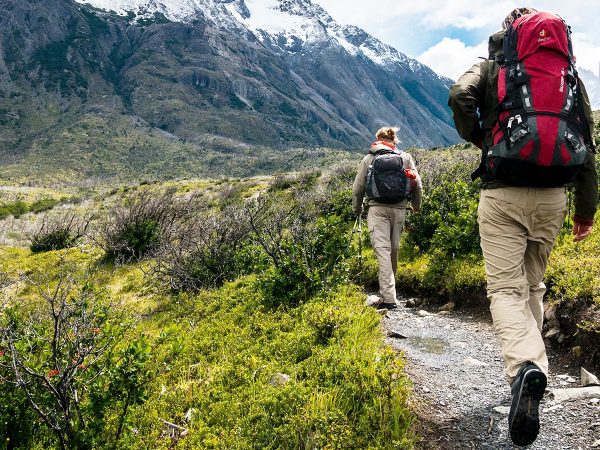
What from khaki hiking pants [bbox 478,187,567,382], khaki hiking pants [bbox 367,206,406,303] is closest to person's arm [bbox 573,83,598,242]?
khaki hiking pants [bbox 478,187,567,382]

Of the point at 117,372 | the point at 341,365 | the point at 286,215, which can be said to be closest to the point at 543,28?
the point at 341,365

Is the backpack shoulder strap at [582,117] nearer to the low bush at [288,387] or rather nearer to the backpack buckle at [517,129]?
the backpack buckle at [517,129]

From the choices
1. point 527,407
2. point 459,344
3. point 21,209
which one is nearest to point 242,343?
point 459,344

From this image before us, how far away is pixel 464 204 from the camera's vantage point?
7719 mm

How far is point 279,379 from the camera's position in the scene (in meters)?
3.71

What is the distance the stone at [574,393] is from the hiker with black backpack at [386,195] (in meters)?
2.86

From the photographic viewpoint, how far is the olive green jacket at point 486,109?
3.03m

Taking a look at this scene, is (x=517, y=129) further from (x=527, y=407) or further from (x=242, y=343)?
(x=242, y=343)

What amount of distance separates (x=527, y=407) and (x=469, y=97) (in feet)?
6.47

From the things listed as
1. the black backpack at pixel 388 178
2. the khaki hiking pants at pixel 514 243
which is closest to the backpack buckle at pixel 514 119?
the khaki hiking pants at pixel 514 243

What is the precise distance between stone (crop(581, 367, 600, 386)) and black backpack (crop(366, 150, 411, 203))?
10.2ft

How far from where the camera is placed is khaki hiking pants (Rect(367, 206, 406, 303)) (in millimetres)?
6121

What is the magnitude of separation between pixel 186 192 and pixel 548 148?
27583 mm

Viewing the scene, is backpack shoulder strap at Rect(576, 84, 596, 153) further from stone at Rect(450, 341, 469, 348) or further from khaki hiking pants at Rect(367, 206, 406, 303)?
khaki hiking pants at Rect(367, 206, 406, 303)
